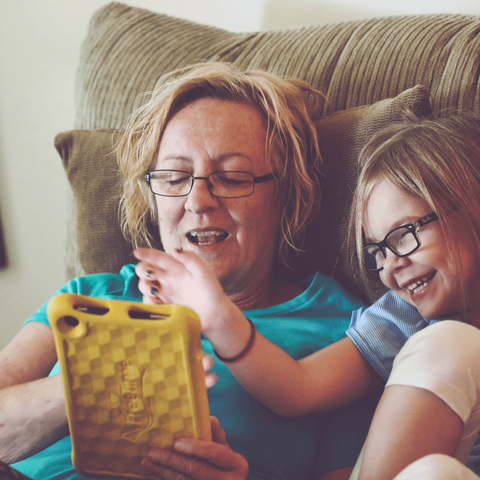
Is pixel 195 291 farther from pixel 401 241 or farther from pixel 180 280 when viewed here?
pixel 401 241

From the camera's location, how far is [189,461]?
59 centimetres

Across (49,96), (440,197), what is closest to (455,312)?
(440,197)

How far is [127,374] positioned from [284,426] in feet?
1.19

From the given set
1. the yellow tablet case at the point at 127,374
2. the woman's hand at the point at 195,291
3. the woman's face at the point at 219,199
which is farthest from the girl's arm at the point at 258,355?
the woman's face at the point at 219,199

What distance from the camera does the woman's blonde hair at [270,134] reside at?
3.35ft

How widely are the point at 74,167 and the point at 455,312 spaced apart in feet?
3.14

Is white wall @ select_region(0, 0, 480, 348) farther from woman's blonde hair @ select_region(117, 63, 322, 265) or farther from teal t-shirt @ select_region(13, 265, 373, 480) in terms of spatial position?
teal t-shirt @ select_region(13, 265, 373, 480)

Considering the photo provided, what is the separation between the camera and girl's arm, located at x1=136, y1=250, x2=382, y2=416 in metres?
0.69

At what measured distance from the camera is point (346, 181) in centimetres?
101

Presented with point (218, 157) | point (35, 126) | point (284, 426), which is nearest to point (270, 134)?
point (218, 157)

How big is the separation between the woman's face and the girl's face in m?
0.26

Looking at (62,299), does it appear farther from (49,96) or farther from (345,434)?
(49,96)

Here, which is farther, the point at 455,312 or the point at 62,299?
the point at 455,312

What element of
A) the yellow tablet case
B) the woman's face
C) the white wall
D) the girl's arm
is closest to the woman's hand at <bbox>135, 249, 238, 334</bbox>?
the girl's arm
